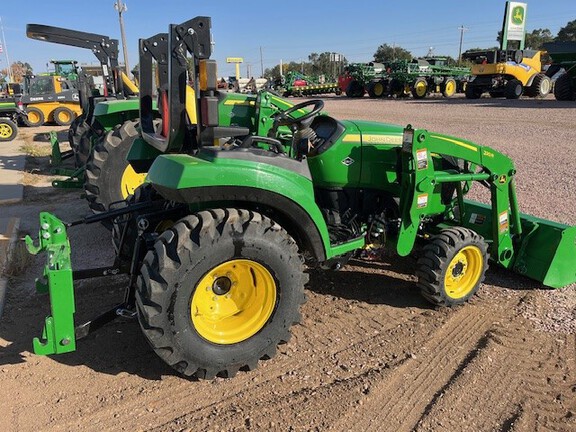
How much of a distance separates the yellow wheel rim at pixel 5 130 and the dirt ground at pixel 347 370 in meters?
11.3

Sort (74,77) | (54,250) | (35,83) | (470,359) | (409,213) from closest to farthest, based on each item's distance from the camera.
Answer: (54,250) < (470,359) < (409,213) < (35,83) < (74,77)

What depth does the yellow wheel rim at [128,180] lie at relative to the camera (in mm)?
5750

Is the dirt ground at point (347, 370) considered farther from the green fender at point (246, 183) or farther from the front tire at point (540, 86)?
the front tire at point (540, 86)

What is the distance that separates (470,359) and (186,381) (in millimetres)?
1787

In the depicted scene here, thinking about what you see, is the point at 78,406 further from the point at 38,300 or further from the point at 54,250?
the point at 38,300

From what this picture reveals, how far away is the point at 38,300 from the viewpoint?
12.9 feet

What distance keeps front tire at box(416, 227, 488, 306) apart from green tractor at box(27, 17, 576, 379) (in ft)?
0.03

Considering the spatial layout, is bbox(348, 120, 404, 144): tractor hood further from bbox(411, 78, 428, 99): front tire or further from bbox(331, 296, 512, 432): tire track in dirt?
bbox(411, 78, 428, 99): front tire

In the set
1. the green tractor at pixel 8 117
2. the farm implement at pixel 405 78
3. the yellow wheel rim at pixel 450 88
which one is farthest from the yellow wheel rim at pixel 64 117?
the yellow wheel rim at pixel 450 88

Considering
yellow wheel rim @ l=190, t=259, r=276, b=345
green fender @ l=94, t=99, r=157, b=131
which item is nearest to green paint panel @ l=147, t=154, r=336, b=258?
yellow wheel rim @ l=190, t=259, r=276, b=345

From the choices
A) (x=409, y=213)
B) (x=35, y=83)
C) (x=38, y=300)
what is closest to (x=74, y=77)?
(x=35, y=83)

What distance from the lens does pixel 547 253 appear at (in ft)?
13.0

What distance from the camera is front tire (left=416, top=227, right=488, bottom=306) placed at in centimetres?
358

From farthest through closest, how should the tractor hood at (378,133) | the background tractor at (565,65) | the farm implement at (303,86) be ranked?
the farm implement at (303,86) → the background tractor at (565,65) → the tractor hood at (378,133)
